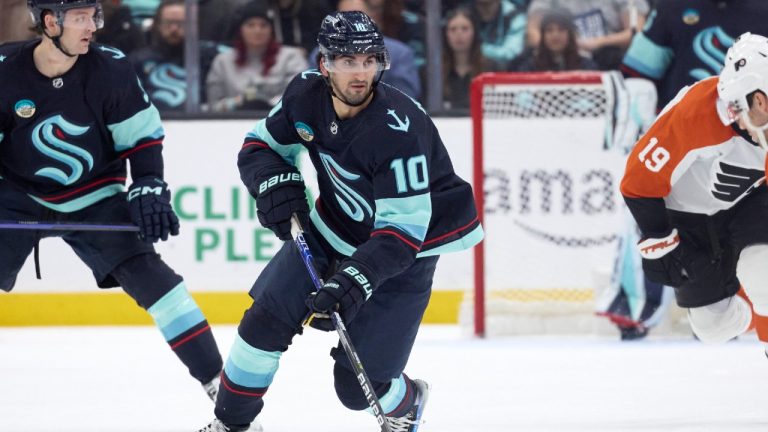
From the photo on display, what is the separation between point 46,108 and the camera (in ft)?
11.5

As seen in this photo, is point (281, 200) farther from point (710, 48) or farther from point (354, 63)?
point (710, 48)

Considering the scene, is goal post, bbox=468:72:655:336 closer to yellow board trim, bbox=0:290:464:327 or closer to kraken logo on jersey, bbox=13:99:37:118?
yellow board trim, bbox=0:290:464:327

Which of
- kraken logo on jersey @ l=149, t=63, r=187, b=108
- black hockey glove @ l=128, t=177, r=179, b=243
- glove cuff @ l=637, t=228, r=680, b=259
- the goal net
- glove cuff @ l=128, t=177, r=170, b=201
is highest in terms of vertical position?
glove cuff @ l=128, t=177, r=170, b=201

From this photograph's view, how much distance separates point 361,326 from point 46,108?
1.04 meters

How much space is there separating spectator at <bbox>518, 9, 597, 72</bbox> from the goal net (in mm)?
390

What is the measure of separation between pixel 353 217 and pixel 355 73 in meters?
0.36

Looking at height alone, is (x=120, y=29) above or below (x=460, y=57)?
above

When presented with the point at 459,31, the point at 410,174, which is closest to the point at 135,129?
the point at 410,174

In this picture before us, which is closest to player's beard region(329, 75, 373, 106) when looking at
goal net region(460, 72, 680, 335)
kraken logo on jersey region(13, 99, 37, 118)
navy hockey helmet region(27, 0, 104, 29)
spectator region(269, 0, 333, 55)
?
navy hockey helmet region(27, 0, 104, 29)

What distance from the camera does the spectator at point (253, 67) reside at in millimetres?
5945

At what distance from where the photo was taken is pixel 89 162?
141 inches

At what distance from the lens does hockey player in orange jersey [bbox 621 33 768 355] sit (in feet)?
10.8

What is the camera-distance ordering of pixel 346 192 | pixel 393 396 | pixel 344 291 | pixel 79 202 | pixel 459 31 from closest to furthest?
pixel 344 291
pixel 346 192
pixel 393 396
pixel 79 202
pixel 459 31

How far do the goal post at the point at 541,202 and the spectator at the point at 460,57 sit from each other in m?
0.35
